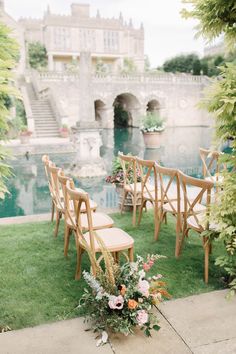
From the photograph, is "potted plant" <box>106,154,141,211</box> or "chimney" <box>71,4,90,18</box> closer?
"potted plant" <box>106,154,141,211</box>

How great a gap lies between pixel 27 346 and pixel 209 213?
2.00 m

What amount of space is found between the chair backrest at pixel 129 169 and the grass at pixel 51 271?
2.23 ft

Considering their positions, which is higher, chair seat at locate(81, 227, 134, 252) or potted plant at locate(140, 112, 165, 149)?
potted plant at locate(140, 112, 165, 149)

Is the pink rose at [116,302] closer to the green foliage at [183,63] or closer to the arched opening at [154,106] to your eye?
the arched opening at [154,106]

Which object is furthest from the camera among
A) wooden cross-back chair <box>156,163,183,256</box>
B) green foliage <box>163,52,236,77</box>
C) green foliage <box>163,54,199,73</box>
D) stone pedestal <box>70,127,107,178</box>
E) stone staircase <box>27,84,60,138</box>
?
green foliage <box>163,54,199,73</box>

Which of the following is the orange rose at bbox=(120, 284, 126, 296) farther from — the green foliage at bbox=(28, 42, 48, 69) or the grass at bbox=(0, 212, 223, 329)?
the green foliage at bbox=(28, 42, 48, 69)

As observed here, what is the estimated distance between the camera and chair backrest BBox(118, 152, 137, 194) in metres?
5.07

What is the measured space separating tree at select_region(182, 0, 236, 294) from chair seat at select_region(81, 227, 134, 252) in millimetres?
841

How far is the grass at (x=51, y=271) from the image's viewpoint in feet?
10.1

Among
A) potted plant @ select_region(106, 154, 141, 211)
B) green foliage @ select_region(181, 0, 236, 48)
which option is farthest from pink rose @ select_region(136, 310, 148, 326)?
potted plant @ select_region(106, 154, 141, 211)

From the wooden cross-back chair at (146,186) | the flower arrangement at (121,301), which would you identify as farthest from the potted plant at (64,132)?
the flower arrangement at (121,301)

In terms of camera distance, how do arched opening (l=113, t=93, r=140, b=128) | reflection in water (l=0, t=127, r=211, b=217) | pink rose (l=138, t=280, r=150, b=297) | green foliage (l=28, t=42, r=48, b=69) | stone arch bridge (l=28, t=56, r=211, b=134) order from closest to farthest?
1. pink rose (l=138, t=280, r=150, b=297)
2. reflection in water (l=0, t=127, r=211, b=217)
3. stone arch bridge (l=28, t=56, r=211, b=134)
4. arched opening (l=113, t=93, r=140, b=128)
5. green foliage (l=28, t=42, r=48, b=69)

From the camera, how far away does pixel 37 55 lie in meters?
44.3

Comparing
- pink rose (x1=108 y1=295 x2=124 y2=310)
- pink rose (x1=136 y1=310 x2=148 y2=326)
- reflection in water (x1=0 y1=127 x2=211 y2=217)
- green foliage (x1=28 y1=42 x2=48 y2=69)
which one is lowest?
reflection in water (x1=0 y1=127 x2=211 y2=217)
